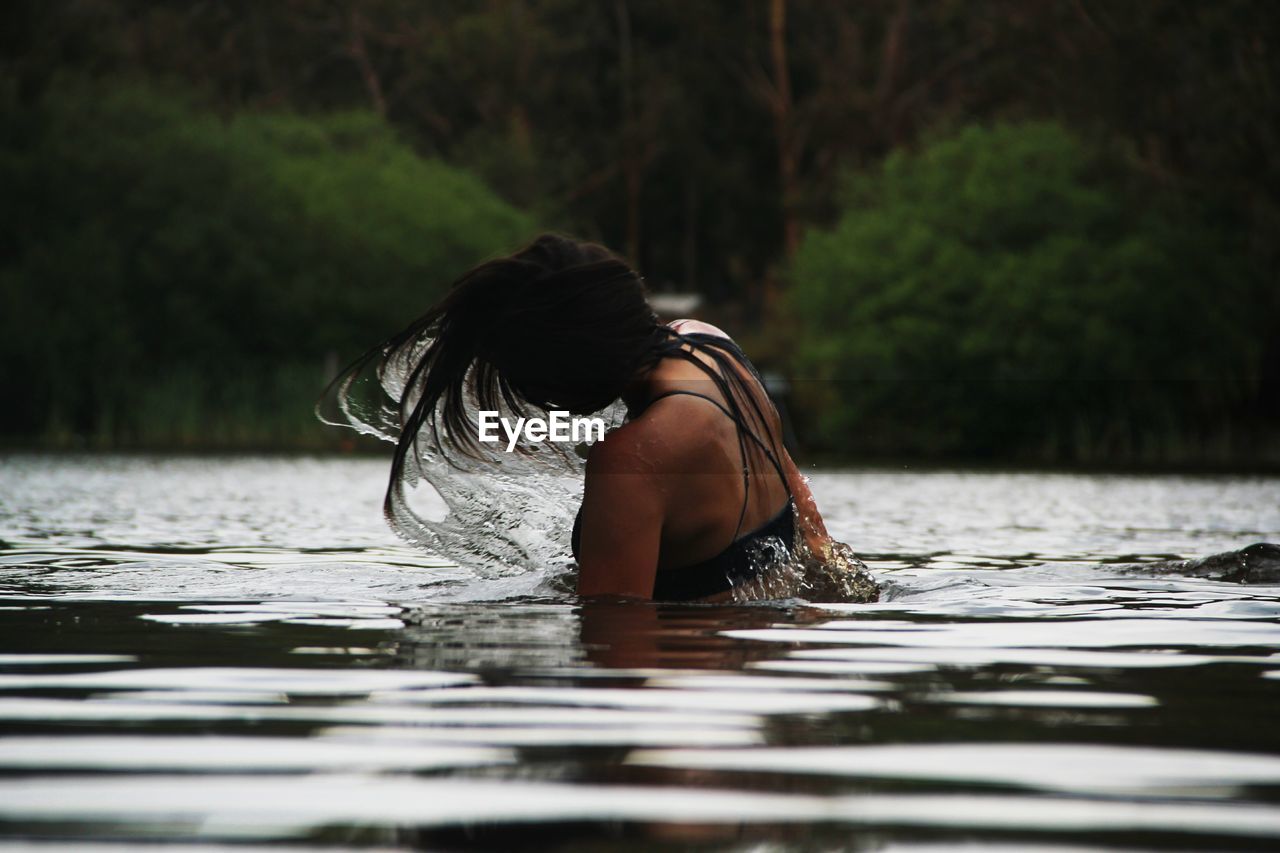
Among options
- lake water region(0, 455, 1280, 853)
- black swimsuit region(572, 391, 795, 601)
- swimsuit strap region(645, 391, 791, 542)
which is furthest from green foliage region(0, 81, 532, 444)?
swimsuit strap region(645, 391, 791, 542)

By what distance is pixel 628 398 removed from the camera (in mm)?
6250

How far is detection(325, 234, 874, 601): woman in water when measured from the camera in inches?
237

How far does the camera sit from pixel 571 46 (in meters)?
59.5

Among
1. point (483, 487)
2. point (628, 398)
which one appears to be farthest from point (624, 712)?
point (483, 487)

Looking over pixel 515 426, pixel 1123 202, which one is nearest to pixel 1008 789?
pixel 515 426

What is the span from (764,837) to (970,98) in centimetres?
5273

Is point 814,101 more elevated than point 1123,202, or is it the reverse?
point 814,101

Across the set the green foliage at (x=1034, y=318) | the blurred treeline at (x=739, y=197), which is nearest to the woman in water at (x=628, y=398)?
the blurred treeline at (x=739, y=197)

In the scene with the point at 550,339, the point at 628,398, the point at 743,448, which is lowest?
the point at 743,448

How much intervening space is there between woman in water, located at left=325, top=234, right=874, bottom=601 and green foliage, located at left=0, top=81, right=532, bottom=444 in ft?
97.5

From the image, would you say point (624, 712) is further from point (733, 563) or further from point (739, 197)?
point (739, 197)

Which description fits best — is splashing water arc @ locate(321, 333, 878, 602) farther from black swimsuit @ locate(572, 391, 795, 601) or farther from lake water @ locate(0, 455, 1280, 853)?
lake water @ locate(0, 455, 1280, 853)

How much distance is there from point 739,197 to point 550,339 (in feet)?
187

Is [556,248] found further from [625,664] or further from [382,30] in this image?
[382,30]
